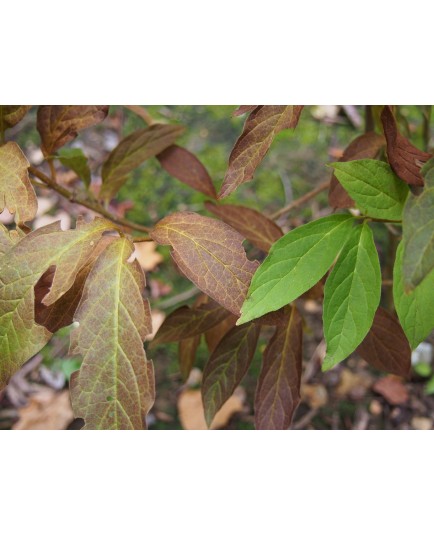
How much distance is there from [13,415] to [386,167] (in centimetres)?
133

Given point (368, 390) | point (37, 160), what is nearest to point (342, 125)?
point (368, 390)

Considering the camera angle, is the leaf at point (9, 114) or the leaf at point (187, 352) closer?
the leaf at point (9, 114)

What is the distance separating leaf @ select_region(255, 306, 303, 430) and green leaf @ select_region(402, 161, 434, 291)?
1.36ft

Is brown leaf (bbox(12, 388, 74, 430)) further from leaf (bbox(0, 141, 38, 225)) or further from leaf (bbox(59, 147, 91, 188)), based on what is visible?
leaf (bbox(0, 141, 38, 225))

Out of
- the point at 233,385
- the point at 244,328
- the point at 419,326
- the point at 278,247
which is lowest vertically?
the point at 233,385

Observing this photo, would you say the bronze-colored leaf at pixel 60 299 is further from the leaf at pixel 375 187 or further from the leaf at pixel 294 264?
the leaf at pixel 375 187

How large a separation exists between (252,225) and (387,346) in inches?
13.8

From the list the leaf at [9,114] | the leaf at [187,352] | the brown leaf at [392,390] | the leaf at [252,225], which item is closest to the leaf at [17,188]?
the leaf at [9,114]

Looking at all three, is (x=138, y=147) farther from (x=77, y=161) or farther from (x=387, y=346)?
(x=387, y=346)

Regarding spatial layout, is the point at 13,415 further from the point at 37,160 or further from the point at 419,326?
the point at 419,326

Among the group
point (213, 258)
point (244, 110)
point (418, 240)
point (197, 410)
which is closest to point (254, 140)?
point (244, 110)

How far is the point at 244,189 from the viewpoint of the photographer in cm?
198

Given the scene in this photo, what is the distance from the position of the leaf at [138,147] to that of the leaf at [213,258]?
0.37m

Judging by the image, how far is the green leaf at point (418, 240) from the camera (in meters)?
0.56
